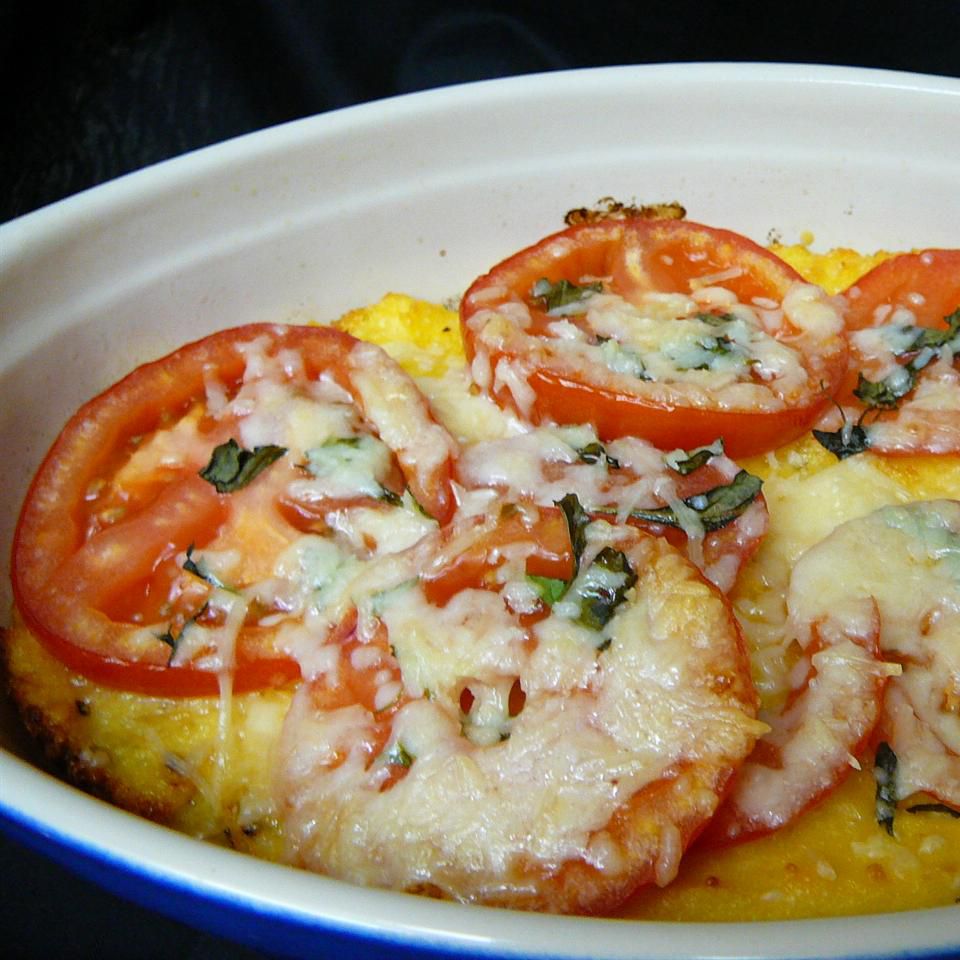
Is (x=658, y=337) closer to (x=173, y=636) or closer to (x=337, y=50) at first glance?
(x=173, y=636)

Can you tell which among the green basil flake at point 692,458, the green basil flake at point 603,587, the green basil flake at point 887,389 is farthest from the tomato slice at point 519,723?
the green basil flake at point 887,389

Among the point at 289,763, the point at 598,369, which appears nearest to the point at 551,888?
the point at 289,763

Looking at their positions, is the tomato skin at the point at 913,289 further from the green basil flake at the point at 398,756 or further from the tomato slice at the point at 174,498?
the green basil flake at the point at 398,756

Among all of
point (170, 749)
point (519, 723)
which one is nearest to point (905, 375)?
point (519, 723)

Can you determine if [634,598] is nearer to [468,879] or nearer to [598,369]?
[468,879]

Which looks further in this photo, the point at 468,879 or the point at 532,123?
the point at 532,123

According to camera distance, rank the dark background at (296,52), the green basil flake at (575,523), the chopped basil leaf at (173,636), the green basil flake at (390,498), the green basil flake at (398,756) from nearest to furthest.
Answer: the green basil flake at (398,756), the green basil flake at (575,523), the chopped basil leaf at (173,636), the green basil flake at (390,498), the dark background at (296,52)
